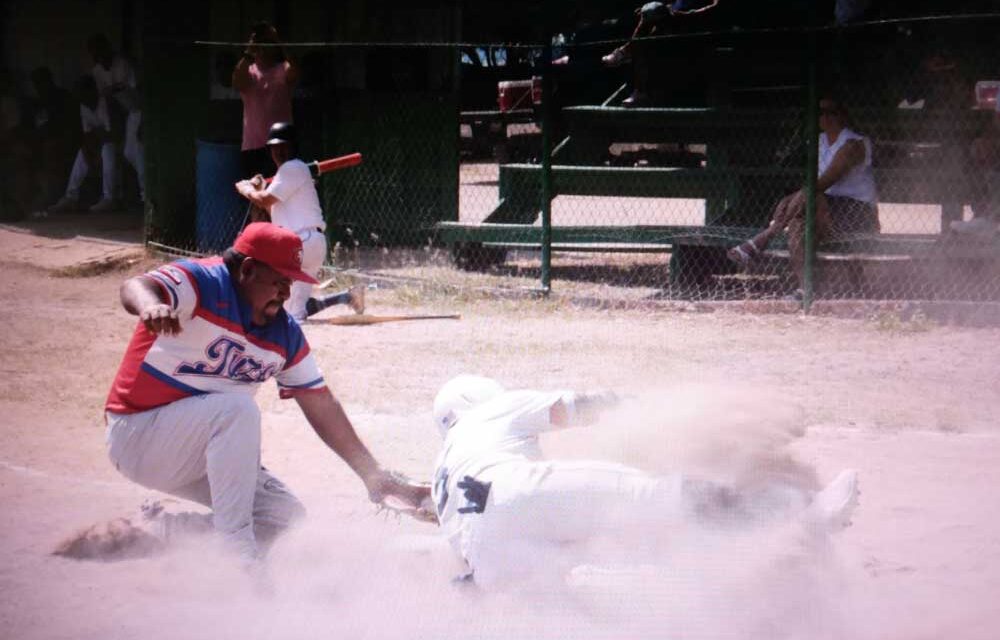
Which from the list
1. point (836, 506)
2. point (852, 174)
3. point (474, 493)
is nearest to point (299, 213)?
point (852, 174)

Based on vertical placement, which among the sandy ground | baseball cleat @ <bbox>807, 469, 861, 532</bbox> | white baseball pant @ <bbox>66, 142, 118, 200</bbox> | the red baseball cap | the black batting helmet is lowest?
the sandy ground

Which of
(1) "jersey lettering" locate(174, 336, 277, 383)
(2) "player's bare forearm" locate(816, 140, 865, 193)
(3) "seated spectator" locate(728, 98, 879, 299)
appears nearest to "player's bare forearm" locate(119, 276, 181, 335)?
(1) "jersey lettering" locate(174, 336, 277, 383)

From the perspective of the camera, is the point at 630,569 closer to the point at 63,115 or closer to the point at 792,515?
the point at 792,515

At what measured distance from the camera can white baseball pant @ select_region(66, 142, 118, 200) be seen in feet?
57.3

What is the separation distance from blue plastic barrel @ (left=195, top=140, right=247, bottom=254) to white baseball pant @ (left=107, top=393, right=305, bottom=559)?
8.39 m

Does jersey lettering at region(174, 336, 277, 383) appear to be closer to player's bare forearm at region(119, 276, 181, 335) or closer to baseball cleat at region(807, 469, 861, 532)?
player's bare forearm at region(119, 276, 181, 335)

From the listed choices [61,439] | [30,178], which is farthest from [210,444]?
[30,178]

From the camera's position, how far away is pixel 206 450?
200 inches

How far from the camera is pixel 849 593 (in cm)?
473

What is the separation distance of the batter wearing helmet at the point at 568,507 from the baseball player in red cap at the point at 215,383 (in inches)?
30.4

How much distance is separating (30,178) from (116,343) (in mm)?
8742

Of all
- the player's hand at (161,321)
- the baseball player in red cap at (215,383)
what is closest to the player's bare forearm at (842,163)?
the baseball player in red cap at (215,383)

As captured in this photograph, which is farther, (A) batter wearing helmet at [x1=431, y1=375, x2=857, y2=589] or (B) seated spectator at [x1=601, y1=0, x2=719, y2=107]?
(B) seated spectator at [x1=601, y1=0, x2=719, y2=107]

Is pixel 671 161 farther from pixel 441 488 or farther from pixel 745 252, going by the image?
pixel 441 488
